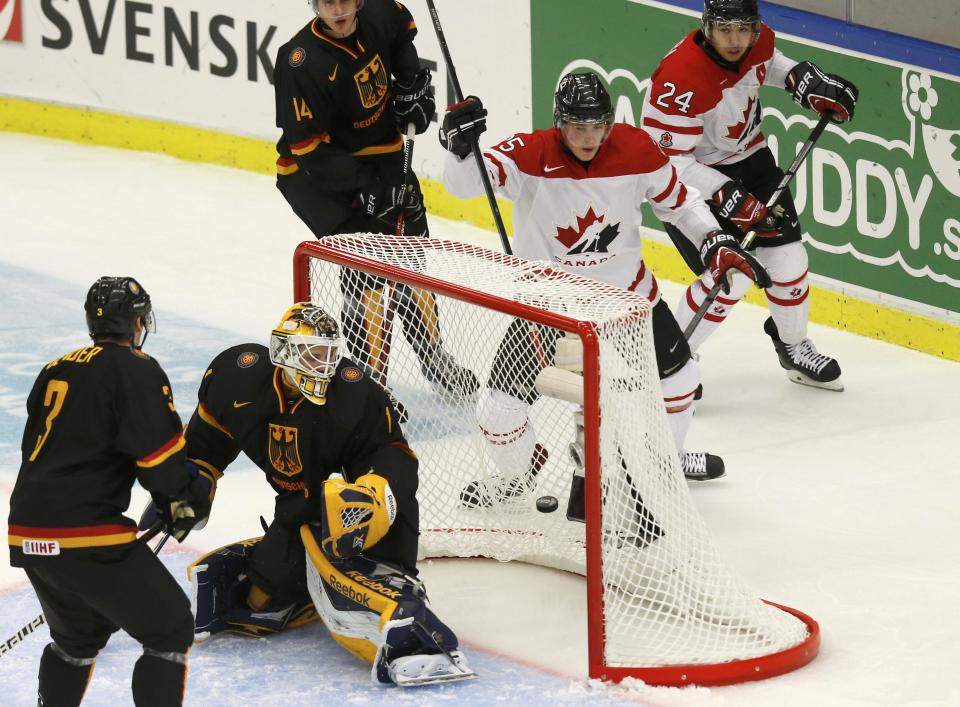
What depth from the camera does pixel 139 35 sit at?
802 centimetres

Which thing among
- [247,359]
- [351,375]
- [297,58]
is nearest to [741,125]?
[297,58]

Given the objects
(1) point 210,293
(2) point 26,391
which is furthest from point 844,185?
(2) point 26,391

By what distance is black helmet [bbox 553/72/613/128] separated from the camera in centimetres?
414

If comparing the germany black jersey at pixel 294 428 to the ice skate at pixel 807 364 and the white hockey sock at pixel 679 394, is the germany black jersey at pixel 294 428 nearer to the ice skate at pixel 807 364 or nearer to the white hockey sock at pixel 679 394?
the white hockey sock at pixel 679 394

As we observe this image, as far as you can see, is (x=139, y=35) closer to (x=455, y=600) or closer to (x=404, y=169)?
(x=404, y=169)

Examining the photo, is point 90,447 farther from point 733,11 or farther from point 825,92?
point 825,92

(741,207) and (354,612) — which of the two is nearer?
(354,612)

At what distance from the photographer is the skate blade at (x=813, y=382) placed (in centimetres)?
565

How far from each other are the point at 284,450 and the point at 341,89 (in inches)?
57.4

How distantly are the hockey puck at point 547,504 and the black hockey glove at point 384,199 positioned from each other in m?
1.02

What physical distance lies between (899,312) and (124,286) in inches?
141

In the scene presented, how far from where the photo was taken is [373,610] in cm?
352

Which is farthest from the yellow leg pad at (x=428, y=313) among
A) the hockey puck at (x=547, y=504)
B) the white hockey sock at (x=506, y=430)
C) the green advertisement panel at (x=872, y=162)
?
the green advertisement panel at (x=872, y=162)

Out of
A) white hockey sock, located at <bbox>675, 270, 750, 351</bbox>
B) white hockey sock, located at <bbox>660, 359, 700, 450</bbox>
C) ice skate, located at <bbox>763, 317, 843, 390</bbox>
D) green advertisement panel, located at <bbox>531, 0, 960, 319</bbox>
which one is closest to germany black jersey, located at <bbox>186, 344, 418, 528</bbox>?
white hockey sock, located at <bbox>660, 359, 700, 450</bbox>
